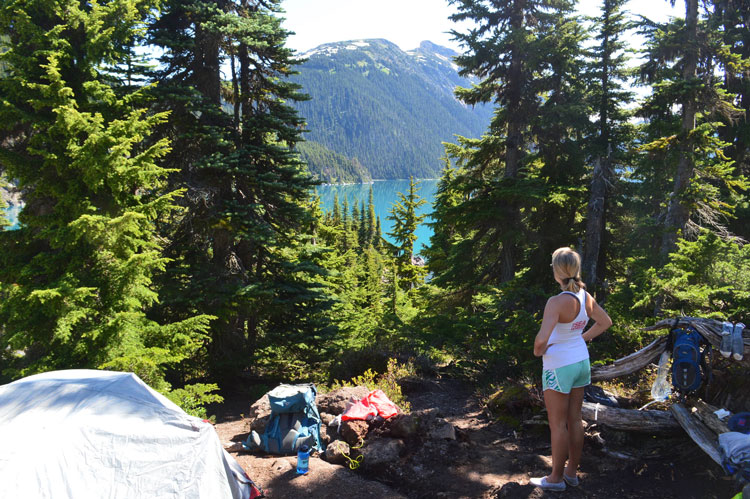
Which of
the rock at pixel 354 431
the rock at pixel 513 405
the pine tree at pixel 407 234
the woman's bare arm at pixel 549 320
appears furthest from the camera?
the pine tree at pixel 407 234

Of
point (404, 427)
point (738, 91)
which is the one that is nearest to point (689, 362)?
point (404, 427)

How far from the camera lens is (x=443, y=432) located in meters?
5.39

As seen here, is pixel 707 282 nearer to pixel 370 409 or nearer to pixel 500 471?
pixel 500 471

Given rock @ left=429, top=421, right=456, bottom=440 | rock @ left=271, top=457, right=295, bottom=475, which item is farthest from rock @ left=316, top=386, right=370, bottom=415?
rock @ left=429, top=421, right=456, bottom=440

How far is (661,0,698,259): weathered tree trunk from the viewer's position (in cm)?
953

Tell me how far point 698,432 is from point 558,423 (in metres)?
1.49

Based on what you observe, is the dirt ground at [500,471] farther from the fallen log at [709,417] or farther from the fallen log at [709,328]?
the fallen log at [709,328]

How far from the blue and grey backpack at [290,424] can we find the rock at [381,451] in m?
0.86

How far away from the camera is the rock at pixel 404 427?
17.8 ft

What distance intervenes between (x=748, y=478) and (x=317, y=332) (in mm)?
9689

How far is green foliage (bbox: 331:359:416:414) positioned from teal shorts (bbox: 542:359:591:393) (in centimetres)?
369

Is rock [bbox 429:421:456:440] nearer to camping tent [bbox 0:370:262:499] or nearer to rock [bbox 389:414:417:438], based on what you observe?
rock [bbox 389:414:417:438]

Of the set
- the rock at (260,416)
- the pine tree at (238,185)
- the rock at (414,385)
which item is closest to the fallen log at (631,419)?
the rock at (414,385)

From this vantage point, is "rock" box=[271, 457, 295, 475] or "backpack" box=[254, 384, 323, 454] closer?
"rock" box=[271, 457, 295, 475]
